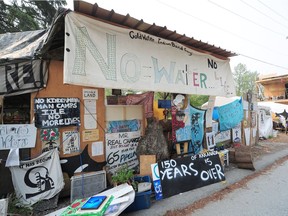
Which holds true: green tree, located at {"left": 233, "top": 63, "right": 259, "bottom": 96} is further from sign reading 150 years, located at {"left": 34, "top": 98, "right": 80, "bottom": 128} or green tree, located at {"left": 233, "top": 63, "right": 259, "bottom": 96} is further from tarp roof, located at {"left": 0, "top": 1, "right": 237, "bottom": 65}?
sign reading 150 years, located at {"left": 34, "top": 98, "right": 80, "bottom": 128}

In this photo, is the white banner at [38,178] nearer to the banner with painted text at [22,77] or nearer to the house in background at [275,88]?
the banner with painted text at [22,77]

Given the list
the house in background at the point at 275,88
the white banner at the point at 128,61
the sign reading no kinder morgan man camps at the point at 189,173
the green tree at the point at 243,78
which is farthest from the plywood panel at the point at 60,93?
the green tree at the point at 243,78

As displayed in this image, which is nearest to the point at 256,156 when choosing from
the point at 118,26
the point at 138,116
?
the point at 138,116

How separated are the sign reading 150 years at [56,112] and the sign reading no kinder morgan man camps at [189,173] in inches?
94.1

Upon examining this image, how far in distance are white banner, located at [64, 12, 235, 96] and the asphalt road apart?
9.09ft

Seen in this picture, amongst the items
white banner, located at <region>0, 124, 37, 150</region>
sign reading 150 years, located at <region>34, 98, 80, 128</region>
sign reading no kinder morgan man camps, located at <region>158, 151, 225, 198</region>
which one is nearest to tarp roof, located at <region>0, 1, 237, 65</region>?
sign reading 150 years, located at <region>34, 98, 80, 128</region>

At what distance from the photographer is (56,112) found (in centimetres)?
453

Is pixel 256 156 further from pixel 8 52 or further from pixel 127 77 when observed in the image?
pixel 8 52

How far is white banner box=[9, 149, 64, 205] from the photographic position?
3.96 metres

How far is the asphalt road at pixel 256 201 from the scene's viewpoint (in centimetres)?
382

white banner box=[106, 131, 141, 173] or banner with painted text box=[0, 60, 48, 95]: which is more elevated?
banner with painted text box=[0, 60, 48, 95]

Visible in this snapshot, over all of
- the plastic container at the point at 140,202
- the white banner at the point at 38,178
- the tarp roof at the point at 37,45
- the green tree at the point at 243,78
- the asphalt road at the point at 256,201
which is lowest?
the asphalt road at the point at 256,201

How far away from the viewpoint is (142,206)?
3.96 m

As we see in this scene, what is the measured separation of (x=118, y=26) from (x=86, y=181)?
3.48 meters
